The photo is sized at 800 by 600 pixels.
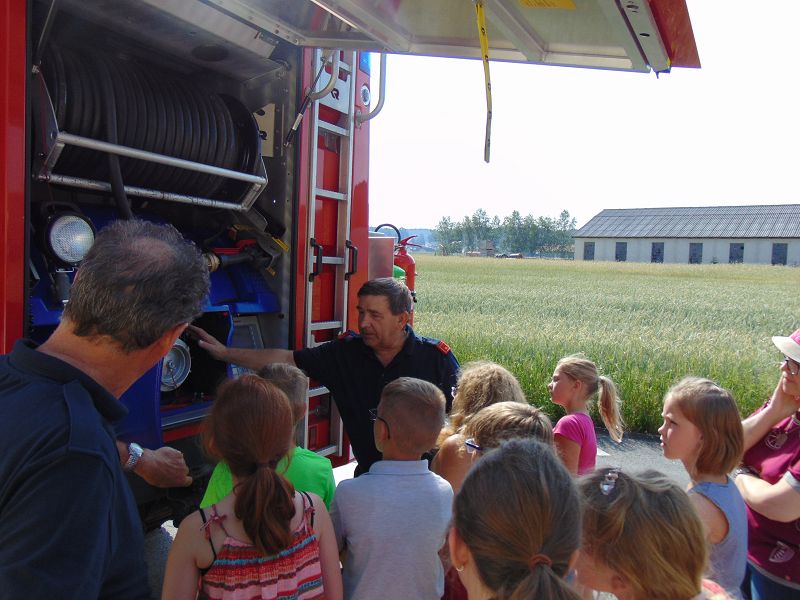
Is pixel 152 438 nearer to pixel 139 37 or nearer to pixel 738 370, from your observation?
pixel 139 37

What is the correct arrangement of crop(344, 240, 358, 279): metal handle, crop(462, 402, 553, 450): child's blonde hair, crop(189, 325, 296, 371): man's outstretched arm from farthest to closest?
1. crop(344, 240, 358, 279): metal handle
2. crop(189, 325, 296, 371): man's outstretched arm
3. crop(462, 402, 553, 450): child's blonde hair

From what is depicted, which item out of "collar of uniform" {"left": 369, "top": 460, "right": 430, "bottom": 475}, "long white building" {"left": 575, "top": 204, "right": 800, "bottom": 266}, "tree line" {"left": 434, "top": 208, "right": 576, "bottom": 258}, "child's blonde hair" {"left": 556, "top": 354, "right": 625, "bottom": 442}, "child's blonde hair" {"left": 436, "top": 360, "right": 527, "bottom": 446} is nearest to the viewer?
"collar of uniform" {"left": 369, "top": 460, "right": 430, "bottom": 475}

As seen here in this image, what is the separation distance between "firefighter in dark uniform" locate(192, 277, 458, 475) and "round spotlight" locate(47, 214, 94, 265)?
2.29 ft

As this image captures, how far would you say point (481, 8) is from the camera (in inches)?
85.7

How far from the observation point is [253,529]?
5.51 feet

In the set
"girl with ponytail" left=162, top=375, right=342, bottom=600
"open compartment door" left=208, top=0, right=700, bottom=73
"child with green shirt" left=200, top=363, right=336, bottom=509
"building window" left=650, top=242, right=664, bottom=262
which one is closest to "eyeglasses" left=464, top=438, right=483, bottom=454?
"child with green shirt" left=200, top=363, right=336, bottom=509

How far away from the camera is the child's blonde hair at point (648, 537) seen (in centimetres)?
142

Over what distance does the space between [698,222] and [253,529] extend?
7037 cm

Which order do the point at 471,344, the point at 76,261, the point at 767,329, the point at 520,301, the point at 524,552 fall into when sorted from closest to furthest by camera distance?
1. the point at 524,552
2. the point at 76,261
3. the point at 471,344
4. the point at 767,329
5. the point at 520,301

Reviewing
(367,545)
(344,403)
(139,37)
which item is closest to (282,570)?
(367,545)

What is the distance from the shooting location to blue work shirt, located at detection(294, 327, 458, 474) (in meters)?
3.25

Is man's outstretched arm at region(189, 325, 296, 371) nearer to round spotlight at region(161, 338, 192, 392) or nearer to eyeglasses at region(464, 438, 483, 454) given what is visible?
round spotlight at region(161, 338, 192, 392)

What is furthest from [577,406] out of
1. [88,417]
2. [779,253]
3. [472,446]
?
[779,253]

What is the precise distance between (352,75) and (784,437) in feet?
9.37
